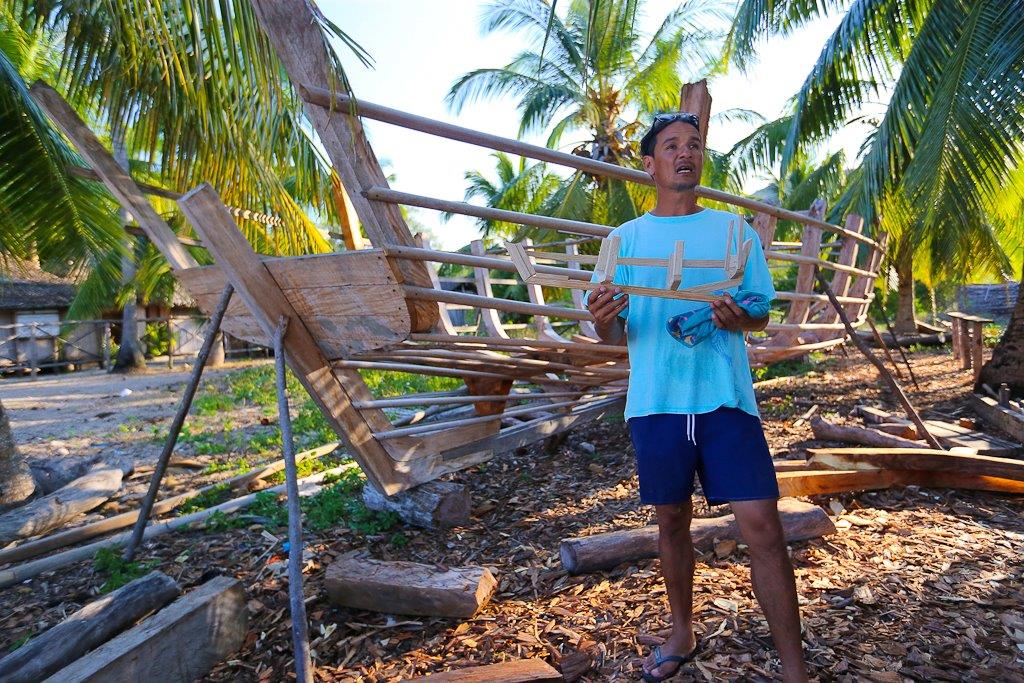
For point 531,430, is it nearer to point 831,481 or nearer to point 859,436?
point 831,481

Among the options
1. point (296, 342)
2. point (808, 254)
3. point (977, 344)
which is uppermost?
point (808, 254)

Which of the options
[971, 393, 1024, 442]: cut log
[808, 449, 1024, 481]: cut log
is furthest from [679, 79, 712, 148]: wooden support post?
[971, 393, 1024, 442]: cut log

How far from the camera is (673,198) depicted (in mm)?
1762

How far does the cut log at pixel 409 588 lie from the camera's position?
2.38 metres

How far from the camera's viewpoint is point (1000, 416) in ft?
15.7

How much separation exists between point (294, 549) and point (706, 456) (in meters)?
1.34

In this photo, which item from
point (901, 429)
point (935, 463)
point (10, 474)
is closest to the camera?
point (935, 463)

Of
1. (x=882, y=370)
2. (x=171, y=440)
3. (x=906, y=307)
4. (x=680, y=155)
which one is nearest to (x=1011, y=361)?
(x=882, y=370)

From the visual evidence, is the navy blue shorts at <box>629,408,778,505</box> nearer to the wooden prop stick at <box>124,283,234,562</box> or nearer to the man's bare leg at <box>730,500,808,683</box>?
the man's bare leg at <box>730,500,808,683</box>

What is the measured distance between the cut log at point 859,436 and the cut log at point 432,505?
2632 millimetres

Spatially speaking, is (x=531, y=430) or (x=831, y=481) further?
(x=531, y=430)

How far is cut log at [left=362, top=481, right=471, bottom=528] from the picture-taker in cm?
331

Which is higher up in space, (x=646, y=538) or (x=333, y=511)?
(x=646, y=538)

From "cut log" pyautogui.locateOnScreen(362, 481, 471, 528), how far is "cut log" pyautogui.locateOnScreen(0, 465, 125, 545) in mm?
2007
